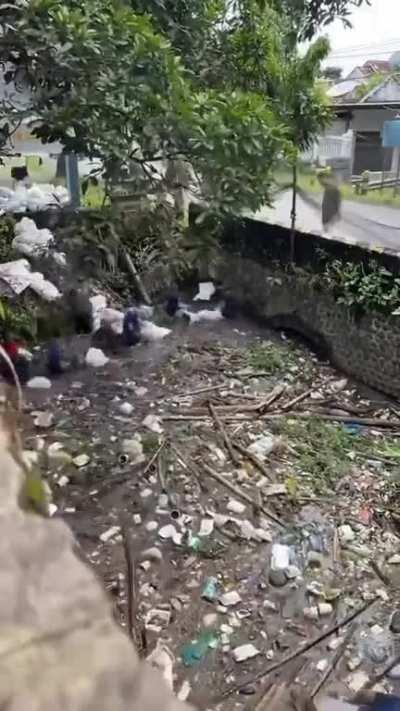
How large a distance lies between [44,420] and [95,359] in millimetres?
963

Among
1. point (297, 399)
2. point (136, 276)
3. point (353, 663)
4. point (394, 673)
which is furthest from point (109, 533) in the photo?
point (136, 276)

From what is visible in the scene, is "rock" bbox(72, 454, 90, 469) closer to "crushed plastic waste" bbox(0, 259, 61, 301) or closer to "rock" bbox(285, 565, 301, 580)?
"rock" bbox(285, 565, 301, 580)

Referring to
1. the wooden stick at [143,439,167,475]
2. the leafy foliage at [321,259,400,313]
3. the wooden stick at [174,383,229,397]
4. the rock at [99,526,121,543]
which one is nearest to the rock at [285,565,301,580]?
the rock at [99,526,121,543]

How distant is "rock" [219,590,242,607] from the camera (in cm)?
251

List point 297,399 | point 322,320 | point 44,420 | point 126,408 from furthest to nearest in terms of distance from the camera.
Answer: point 322,320
point 297,399
point 126,408
point 44,420

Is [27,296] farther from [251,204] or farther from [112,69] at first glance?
[112,69]

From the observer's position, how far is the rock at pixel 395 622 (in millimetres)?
2365

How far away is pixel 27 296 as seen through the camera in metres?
4.71

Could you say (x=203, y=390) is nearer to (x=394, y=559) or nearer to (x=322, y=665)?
(x=394, y=559)

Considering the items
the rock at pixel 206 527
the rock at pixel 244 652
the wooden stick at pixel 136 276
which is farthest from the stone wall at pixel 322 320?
the rock at pixel 244 652

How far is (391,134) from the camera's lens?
470 centimetres

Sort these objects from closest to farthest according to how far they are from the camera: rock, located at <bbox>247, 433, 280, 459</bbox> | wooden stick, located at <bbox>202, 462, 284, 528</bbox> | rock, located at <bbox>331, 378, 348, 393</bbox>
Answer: wooden stick, located at <bbox>202, 462, 284, 528</bbox>, rock, located at <bbox>247, 433, 280, 459</bbox>, rock, located at <bbox>331, 378, 348, 393</bbox>

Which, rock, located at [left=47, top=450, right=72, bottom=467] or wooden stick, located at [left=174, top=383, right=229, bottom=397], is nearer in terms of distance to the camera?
rock, located at [left=47, top=450, right=72, bottom=467]

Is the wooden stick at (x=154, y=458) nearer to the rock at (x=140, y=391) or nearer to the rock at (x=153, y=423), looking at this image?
the rock at (x=153, y=423)
